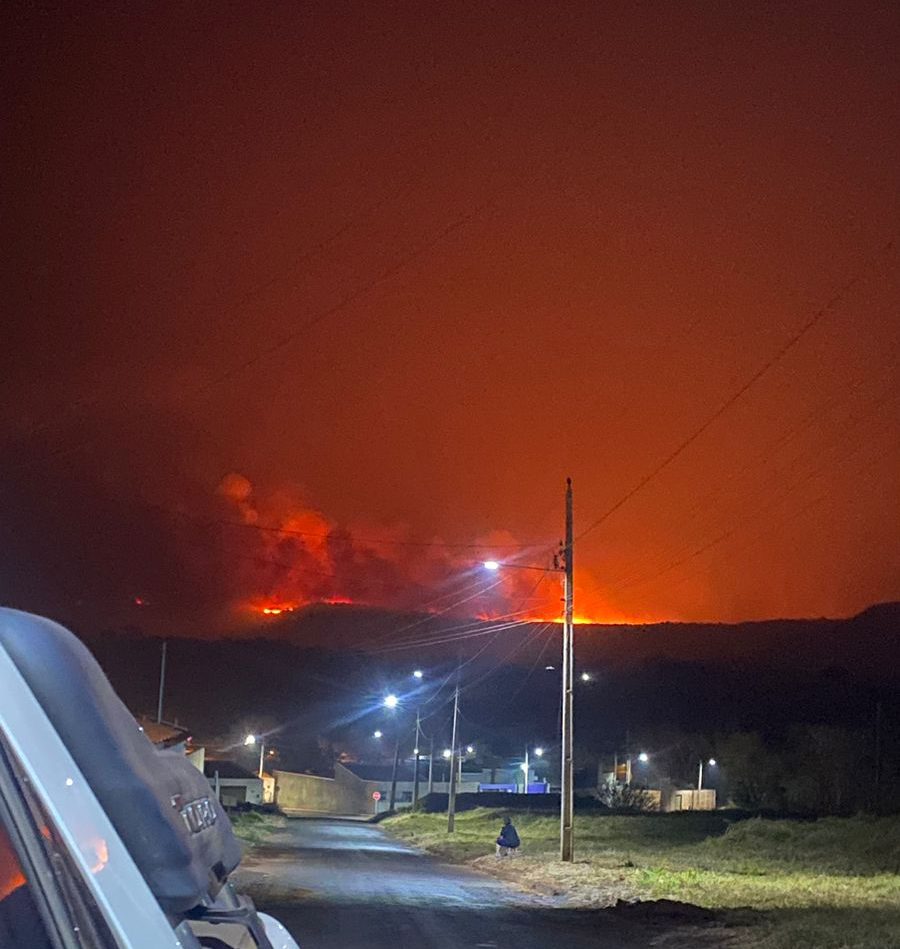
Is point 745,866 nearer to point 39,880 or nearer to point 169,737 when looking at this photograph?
point 169,737

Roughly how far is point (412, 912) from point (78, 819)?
1944cm

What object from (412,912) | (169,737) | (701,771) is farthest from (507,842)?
(701,771)

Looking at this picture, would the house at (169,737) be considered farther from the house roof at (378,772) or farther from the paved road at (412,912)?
the house roof at (378,772)

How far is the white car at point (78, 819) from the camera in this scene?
158 cm

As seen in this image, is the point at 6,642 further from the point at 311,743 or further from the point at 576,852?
the point at 311,743

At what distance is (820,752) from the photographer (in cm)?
7175

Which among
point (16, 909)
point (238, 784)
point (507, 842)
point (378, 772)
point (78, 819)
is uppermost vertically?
point (378, 772)

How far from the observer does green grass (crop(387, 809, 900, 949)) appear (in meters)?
18.2

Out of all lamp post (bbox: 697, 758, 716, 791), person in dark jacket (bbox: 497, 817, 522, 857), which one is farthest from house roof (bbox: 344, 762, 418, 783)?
person in dark jacket (bbox: 497, 817, 522, 857)

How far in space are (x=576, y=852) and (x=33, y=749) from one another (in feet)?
119

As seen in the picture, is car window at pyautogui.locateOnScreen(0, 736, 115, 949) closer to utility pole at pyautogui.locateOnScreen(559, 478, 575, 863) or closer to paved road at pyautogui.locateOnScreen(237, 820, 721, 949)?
paved road at pyautogui.locateOnScreen(237, 820, 721, 949)

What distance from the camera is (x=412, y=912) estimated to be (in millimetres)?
20047

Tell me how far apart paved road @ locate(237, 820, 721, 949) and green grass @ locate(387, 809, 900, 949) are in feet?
5.33

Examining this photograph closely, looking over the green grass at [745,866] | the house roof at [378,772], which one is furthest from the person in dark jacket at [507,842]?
the house roof at [378,772]
